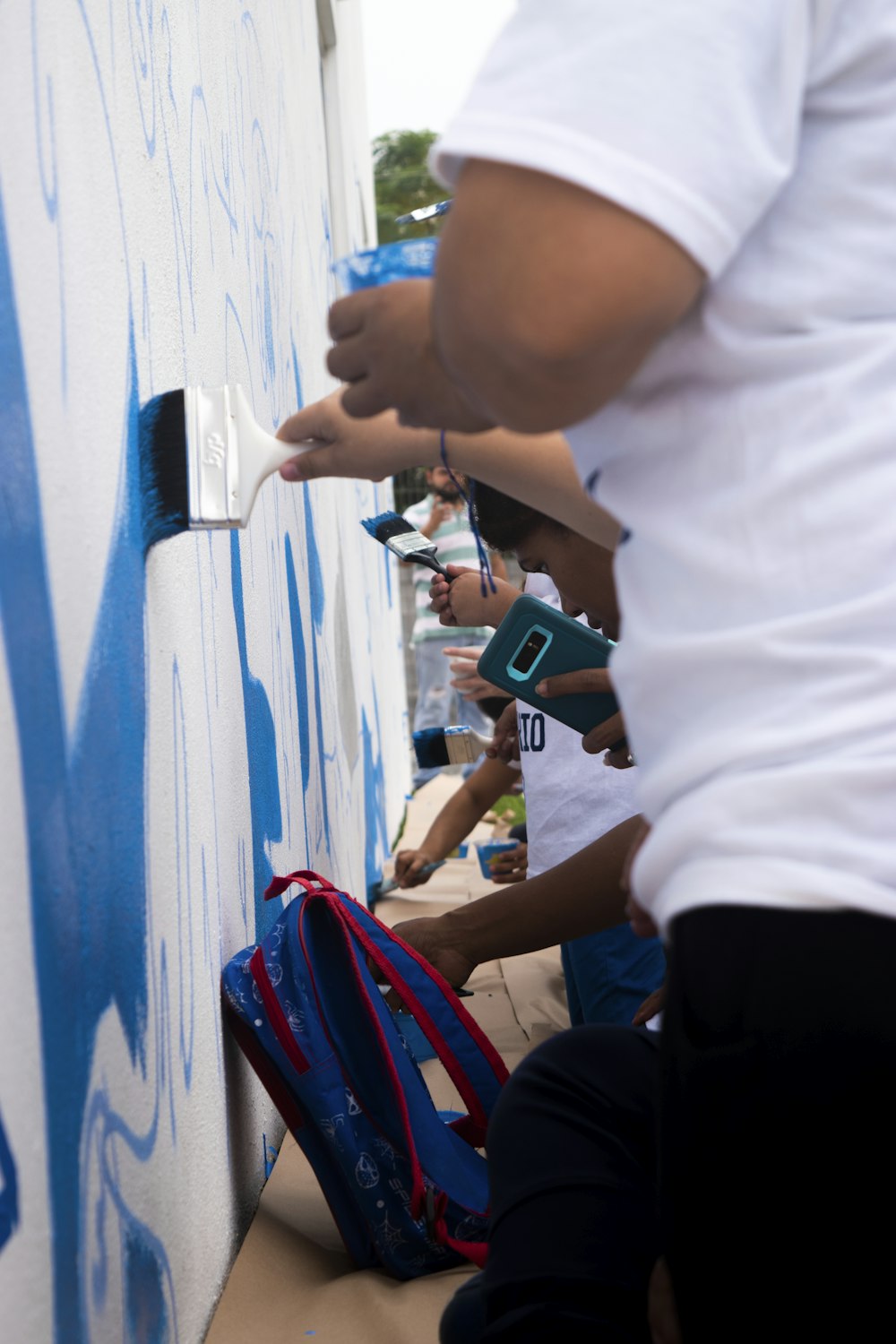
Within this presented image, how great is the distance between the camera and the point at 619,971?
6.77 feet

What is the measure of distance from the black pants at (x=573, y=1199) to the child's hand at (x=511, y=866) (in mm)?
1863

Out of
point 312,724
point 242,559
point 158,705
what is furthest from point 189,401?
point 312,724

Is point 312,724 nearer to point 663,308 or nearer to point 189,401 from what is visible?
point 189,401

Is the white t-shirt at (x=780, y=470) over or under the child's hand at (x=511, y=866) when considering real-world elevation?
over

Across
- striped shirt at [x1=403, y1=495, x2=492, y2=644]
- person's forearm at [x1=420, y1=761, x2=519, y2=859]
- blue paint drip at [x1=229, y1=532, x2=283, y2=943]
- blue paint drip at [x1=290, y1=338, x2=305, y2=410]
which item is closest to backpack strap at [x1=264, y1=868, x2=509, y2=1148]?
blue paint drip at [x1=229, y1=532, x2=283, y2=943]

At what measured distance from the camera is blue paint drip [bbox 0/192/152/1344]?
860 mm

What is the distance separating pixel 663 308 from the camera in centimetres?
60

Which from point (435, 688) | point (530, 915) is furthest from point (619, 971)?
point (435, 688)

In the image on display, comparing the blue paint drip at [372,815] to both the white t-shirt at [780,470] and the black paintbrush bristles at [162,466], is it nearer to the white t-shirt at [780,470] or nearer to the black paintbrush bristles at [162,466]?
the black paintbrush bristles at [162,466]

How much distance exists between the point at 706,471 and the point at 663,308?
0.30 ft

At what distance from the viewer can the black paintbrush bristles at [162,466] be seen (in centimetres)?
119

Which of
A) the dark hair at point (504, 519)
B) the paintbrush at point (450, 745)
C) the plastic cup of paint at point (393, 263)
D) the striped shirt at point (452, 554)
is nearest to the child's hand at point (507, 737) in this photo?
the paintbrush at point (450, 745)

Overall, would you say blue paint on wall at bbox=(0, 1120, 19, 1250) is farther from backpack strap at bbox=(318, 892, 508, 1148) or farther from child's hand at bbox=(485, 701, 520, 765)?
child's hand at bbox=(485, 701, 520, 765)

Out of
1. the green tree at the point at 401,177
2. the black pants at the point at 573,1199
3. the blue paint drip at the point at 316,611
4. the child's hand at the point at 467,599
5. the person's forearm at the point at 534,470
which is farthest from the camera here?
the green tree at the point at 401,177
